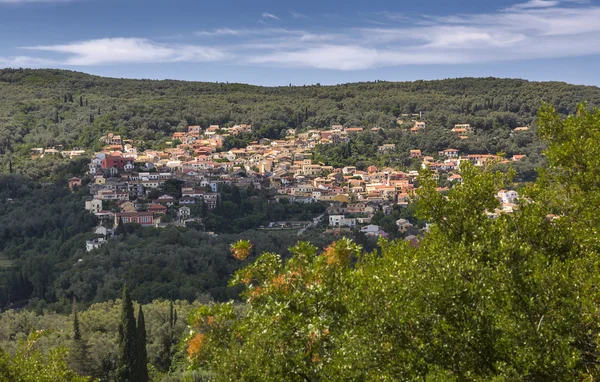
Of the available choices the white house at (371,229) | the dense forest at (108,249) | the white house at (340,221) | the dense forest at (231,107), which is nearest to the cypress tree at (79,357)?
the dense forest at (108,249)

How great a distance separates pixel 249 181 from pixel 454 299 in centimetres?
5405

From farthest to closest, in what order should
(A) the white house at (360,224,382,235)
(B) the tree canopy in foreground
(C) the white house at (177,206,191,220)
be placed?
(C) the white house at (177,206,191,220) → (A) the white house at (360,224,382,235) → (B) the tree canopy in foreground

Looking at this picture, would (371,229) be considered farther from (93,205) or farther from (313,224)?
(93,205)

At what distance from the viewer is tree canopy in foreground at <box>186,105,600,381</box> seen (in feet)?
18.7

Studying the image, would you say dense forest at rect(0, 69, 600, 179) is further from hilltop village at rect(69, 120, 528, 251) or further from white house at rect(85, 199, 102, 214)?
white house at rect(85, 199, 102, 214)

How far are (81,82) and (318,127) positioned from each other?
43.1 m

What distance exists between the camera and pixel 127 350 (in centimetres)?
2000

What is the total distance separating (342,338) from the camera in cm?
619

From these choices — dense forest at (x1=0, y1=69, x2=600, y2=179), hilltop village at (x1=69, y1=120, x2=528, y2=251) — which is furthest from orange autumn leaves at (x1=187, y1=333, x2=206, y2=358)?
dense forest at (x1=0, y1=69, x2=600, y2=179)

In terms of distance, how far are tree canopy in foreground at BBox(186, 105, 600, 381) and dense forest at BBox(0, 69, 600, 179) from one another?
5481cm

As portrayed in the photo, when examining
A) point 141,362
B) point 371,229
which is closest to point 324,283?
point 141,362

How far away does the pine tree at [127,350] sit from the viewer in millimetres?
19766

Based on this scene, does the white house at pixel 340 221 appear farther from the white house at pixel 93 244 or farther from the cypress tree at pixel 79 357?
the cypress tree at pixel 79 357

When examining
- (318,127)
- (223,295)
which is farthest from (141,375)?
(318,127)
